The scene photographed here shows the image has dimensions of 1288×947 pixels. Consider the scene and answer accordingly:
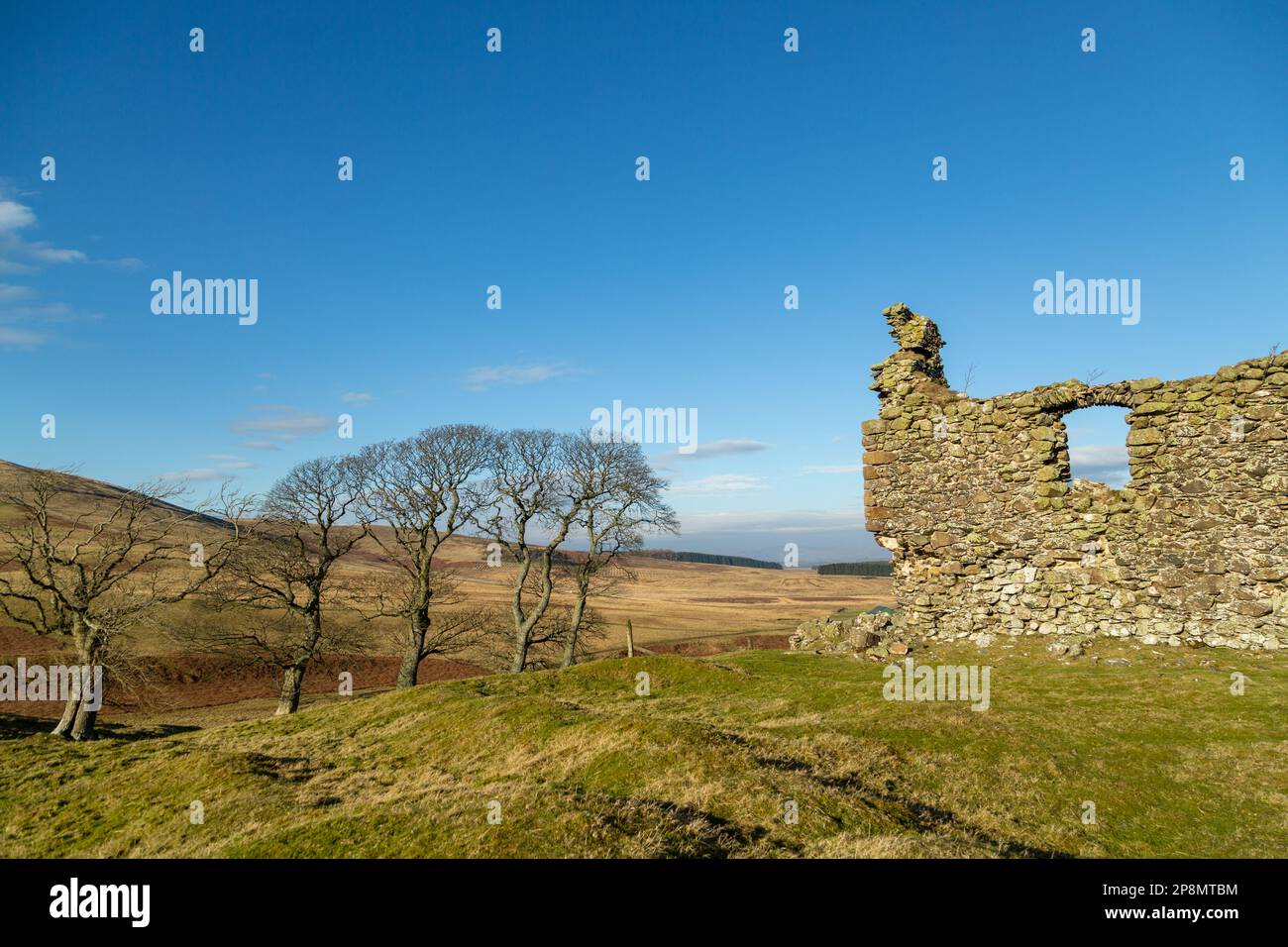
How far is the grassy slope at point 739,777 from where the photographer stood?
8.32 meters

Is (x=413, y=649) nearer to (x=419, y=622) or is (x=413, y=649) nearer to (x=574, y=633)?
(x=419, y=622)

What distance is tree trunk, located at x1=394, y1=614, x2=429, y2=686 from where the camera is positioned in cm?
3781

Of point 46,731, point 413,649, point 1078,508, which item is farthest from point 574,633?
point 1078,508

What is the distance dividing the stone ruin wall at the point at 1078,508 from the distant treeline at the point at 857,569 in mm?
147343

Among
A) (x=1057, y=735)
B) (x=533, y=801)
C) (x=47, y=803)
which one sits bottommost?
(x=47, y=803)

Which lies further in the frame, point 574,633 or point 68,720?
point 574,633

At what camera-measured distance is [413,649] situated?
124ft

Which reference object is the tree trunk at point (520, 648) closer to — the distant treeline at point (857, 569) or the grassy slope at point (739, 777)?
the grassy slope at point (739, 777)

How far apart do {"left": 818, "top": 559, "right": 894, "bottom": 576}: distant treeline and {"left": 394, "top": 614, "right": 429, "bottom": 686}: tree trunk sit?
14379cm

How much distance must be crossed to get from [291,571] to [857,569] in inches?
6451
